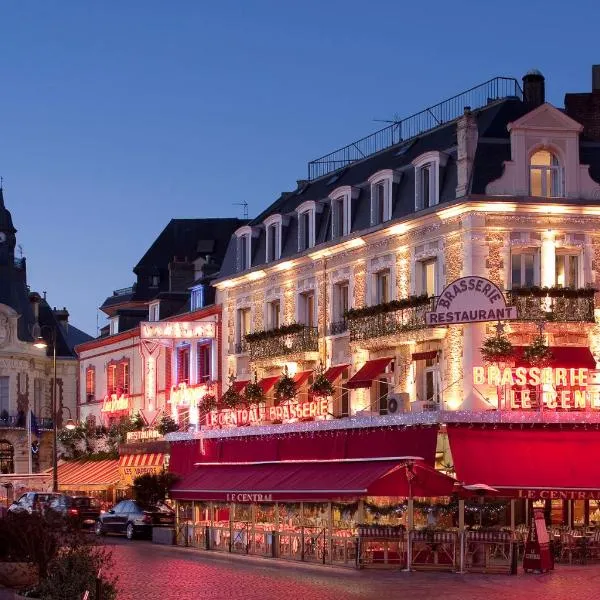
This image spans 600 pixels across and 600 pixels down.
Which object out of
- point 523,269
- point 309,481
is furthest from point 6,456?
point 523,269

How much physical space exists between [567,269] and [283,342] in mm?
12150

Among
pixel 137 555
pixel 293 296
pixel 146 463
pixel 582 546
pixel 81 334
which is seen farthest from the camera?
pixel 81 334

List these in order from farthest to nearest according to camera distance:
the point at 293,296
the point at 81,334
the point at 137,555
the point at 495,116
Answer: the point at 81,334 < the point at 293,296 < the point at 495,116 < the point at 137,555

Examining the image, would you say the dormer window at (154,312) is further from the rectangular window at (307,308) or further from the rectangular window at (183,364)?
the rectangular window at (307,308)

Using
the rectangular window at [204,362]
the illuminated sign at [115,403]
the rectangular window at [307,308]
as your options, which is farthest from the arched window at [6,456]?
the rectangular window at [307,308]

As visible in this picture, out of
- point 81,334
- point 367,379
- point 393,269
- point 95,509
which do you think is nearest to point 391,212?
point 393,269

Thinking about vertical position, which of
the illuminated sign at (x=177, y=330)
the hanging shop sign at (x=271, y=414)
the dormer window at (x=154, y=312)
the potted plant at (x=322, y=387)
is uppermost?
the dormer window at (x=154, y=312)

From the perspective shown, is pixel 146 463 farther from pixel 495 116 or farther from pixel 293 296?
pixel 495 116

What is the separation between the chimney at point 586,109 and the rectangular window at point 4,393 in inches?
1901

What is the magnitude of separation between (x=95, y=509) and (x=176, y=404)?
6.78 m

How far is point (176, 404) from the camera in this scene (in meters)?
60.5

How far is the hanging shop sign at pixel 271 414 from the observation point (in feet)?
154

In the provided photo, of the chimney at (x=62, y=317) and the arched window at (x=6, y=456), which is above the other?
the chimney at (x=62, y=317)

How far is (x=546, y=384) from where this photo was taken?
132ft
